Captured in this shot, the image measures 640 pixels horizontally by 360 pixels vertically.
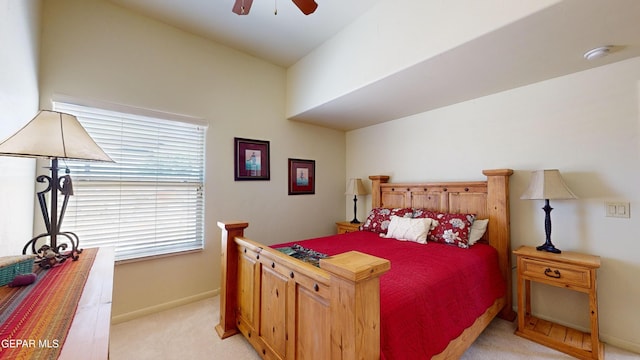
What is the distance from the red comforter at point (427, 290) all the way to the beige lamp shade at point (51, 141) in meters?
1.71

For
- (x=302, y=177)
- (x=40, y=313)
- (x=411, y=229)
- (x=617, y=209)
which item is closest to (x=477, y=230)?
(x=411, y=229)

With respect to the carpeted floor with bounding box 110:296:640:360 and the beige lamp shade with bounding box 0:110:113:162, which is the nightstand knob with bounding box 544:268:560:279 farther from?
the beige lamp shade with bounding box 0:110:113:162

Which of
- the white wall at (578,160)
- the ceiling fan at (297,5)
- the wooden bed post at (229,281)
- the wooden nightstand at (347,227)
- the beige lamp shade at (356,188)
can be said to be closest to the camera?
the ceiling fan at (297,5)

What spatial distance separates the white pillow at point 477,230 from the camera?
2508 mm

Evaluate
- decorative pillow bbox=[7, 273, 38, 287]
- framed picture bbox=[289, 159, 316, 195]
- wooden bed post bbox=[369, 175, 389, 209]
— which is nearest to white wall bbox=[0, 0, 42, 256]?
decorative pillow bbox=[7, 273, 38, 287]

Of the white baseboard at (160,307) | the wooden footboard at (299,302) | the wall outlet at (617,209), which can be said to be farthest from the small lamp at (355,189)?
the wall outlet at (617,209)

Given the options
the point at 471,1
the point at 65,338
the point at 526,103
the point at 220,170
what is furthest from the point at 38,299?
the point at 526,103

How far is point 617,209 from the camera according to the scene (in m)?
2.01

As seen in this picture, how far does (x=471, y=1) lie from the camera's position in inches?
67.0

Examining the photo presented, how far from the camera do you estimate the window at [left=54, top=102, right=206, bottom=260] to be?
224cm

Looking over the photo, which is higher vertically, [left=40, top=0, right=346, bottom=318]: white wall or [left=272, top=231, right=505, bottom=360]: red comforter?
[left=40, top=0, right=346, bottom=318]: white wall

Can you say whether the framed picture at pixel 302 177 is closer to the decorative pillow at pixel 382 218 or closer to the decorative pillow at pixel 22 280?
the decorative pillow at pixel 382 218

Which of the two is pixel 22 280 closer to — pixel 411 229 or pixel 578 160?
pixel 411 229

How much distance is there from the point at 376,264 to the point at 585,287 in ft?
6.35
